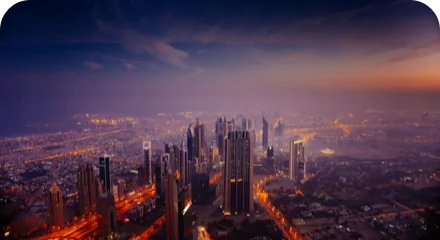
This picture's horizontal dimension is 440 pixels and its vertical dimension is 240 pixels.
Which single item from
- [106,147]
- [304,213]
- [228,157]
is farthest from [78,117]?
[304,213]

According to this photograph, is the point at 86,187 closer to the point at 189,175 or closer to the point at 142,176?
the point at 142,176

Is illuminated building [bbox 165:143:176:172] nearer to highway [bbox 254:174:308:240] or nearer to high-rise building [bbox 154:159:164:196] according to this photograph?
high-rise building [bbox 154:159:164:196]

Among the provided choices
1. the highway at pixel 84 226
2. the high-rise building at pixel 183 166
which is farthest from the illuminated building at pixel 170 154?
the highway at pixel 84 226

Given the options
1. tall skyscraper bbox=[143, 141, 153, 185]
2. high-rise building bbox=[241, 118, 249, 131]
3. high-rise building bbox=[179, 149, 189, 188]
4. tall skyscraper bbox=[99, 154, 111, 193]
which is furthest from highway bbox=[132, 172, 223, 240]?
high-rise building bbox=[241, 118, 249, 131]

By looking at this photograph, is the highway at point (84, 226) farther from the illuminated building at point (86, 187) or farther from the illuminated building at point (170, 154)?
the illuminated building at point (170, 154)

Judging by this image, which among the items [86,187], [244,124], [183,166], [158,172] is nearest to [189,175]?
[183,166]

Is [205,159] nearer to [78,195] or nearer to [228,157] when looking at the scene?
[228,157]
